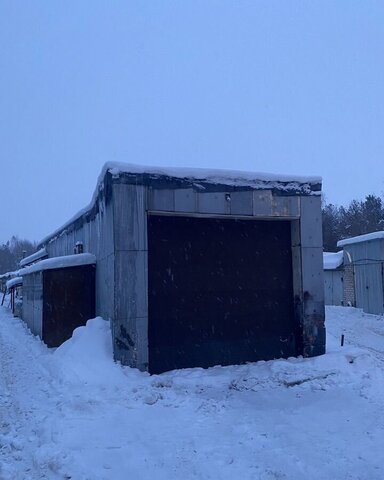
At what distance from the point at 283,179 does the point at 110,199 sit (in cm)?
366

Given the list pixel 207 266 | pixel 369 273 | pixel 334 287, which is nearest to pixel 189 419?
pixel 207 266

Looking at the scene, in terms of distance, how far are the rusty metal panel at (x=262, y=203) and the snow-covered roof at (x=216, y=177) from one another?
0.35 feet

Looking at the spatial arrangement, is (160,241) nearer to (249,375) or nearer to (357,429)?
(249,375)

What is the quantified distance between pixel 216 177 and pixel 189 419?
16.4 ft

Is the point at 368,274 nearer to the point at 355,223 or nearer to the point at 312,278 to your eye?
the point at 312,278

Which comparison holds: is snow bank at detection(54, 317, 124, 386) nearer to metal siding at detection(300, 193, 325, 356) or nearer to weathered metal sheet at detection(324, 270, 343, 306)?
metal siding at detection(300, 193, 325, 356)

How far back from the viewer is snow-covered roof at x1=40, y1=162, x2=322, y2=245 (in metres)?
9.54

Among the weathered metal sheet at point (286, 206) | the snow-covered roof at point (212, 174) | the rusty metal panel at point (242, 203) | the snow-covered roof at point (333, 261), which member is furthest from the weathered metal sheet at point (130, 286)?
the snow-covered roof at point (333, 261)

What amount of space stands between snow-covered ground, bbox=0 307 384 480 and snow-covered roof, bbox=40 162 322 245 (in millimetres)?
3234

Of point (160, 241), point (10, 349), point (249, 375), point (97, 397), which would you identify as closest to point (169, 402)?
point (97, 397)

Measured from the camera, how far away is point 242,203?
10.3 meters

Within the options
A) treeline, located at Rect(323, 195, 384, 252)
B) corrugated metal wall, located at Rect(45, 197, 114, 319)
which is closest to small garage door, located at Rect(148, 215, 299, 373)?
corrugated metal wall, located at Rect(45, 197, 114, 319)

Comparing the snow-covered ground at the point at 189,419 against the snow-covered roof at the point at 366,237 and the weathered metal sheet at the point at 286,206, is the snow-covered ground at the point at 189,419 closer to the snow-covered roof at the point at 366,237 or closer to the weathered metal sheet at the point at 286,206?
the weathered metal sheet at the point at 286,206

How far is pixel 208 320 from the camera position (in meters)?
10.4
